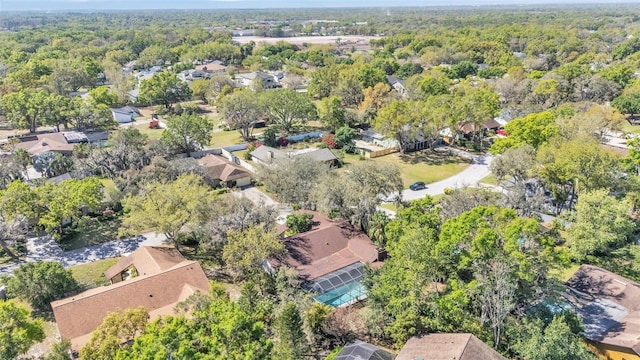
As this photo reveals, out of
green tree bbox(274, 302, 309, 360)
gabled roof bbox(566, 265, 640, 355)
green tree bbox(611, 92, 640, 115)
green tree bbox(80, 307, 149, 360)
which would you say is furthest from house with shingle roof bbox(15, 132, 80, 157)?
green tree bbox(611, 92, 640, 115)

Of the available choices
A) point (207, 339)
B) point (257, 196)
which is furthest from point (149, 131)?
point (207, 339)

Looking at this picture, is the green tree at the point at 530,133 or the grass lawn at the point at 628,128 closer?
the green tree at the point at 530,133

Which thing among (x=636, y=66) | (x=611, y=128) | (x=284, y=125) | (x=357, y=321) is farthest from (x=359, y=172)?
(x=636, y=66)

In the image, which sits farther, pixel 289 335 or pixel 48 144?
pixel 48 144

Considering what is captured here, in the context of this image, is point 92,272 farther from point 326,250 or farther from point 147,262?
point 326,250

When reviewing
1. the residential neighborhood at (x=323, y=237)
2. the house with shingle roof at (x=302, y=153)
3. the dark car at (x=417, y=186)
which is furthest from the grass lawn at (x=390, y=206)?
the house with shingle roof at (x=302, y=153)

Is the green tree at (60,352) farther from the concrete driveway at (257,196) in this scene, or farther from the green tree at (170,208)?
the concrete driveway at (257,196)

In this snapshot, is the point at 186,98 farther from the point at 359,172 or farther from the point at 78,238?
the point at 359,172
